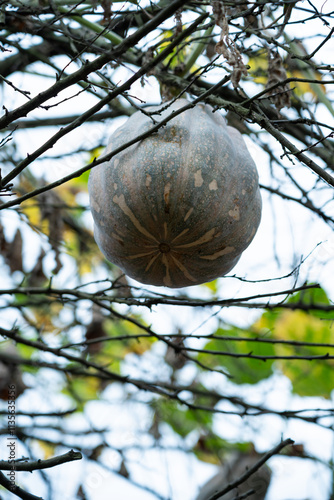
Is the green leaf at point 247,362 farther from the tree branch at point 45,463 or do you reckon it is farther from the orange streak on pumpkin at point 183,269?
the tree branch at point 45,463

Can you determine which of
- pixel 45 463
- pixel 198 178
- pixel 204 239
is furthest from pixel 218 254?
pixel 45 463

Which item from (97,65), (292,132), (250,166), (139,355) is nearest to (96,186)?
(250,166)

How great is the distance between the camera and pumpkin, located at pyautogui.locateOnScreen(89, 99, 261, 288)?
2068 mm

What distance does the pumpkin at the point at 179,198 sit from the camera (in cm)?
207

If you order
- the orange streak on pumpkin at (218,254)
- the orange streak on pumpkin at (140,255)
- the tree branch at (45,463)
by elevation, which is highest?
the orange streak on pumpkin at (140,255)

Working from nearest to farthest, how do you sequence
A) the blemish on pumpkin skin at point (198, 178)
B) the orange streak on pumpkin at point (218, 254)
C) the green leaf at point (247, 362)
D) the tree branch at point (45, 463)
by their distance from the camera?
the tree branch at point (45, 463), the blemish on pumpkin skin at point (198, 178), the orange streak on pumpkin at point (218, 254), the green leaf at point (247, 362)

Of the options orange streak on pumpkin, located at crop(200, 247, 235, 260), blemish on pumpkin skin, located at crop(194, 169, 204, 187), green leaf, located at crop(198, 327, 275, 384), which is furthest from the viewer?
green leaf, located at crop(198, 327, 275, 384)

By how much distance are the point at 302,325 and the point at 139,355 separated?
1597mm

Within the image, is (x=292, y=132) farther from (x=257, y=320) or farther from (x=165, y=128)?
(x=257, y=320)

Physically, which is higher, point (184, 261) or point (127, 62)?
point (127, 62)

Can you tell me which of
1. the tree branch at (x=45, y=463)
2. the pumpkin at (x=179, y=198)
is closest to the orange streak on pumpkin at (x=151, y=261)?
the pumpkin at (x=179, y=198)

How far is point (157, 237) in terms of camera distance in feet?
7.25

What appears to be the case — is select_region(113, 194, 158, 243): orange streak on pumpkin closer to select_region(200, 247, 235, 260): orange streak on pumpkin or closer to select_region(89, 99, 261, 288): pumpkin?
select_region(89, 99, 261, 288): pumpkin

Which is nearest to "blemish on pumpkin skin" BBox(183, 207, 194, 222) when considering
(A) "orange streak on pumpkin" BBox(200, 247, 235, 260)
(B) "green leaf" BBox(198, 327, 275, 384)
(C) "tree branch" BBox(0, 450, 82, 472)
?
(A) "orange streak on pumpkin" BBox(200, 247, 235, 260)
